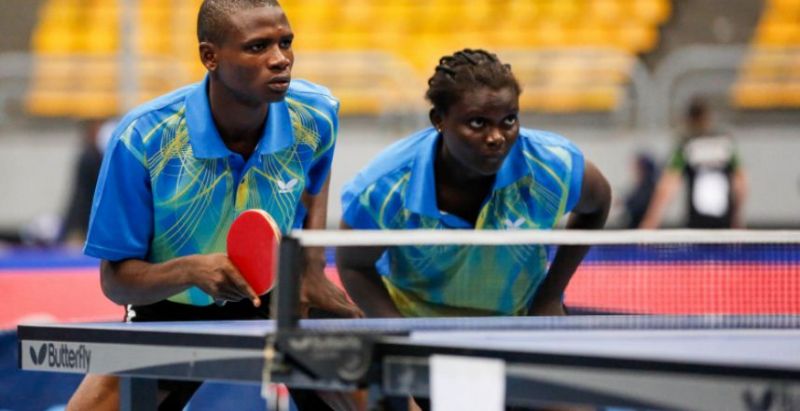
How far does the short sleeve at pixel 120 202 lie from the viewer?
Answer: 3920mm

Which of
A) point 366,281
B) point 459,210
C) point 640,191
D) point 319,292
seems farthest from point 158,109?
point 640,191

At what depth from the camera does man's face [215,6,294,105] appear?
3932 mm

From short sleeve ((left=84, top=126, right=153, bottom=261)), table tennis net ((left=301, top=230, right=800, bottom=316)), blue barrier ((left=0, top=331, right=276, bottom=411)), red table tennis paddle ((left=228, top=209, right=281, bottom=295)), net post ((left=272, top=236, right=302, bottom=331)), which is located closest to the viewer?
net post ((left=272, top=236, right=302, bottom=331))

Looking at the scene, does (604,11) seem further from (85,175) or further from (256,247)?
(256,247)

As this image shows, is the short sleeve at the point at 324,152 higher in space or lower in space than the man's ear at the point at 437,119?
lower

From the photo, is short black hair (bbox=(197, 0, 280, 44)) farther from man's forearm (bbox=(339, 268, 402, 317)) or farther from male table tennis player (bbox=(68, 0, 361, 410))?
man's forearm (bbox=(339, 268, 402, 317))

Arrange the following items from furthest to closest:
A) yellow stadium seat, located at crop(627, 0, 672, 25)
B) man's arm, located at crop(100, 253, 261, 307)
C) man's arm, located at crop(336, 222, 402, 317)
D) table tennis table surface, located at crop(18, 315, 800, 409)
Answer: yellow stadium seat, located at crop(627, 0, 672, 25), man's arm, located at crop(336, 222, 402, 317), man's arm, located at crop(100, 253, 261, 307), table tennis table surface, located at crop(18, 315, 800, 409)

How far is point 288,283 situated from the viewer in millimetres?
2961

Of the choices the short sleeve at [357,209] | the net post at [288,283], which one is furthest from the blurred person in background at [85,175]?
the net post at [288,283]

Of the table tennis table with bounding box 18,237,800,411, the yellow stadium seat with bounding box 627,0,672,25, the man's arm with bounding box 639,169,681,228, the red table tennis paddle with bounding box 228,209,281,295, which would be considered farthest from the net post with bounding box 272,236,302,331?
the yellow stadium seat with bounding box 627,0,672,25

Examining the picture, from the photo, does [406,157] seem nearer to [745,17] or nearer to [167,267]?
[167,267]

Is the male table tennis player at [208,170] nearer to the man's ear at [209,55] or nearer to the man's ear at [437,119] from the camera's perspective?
the man's ear at [209,55]

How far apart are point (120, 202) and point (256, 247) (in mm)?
736

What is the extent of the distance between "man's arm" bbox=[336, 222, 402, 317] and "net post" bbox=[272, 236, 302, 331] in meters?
1.43
